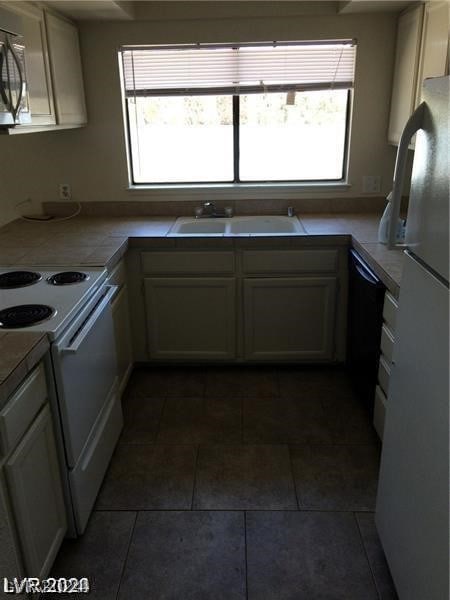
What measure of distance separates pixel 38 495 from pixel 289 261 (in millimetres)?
1785

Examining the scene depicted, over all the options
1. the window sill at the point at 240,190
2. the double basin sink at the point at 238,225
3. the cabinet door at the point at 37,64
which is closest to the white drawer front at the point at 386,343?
the double basin sink at the point at 238,225

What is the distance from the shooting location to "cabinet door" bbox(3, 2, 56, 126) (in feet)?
7.36

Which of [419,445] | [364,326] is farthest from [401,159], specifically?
[364,326]

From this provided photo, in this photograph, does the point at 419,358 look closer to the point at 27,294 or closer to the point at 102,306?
the point at 102,306

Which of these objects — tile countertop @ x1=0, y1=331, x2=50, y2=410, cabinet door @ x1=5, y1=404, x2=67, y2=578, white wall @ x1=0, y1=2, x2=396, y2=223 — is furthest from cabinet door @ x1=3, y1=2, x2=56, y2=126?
cabinet door @ x1=5, y1=404, x2=67, y2=578

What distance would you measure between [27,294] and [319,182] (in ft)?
6.96

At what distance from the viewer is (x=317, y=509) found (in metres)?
1.99

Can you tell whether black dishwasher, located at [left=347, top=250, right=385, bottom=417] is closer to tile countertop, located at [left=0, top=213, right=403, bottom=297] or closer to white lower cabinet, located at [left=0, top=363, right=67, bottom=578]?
tile countertop, located at [left=0, top=213, right=403, bottom=297]

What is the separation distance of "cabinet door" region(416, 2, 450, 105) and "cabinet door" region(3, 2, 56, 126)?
1884mm

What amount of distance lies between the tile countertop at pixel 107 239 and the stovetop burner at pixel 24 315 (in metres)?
0.08

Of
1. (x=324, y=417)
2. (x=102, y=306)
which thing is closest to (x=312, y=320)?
(x=324, y=417)

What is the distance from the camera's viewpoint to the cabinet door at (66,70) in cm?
256

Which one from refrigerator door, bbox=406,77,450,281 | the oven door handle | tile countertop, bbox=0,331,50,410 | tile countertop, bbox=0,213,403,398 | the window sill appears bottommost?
the oven door handle

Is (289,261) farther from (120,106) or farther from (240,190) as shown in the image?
(120,106)
